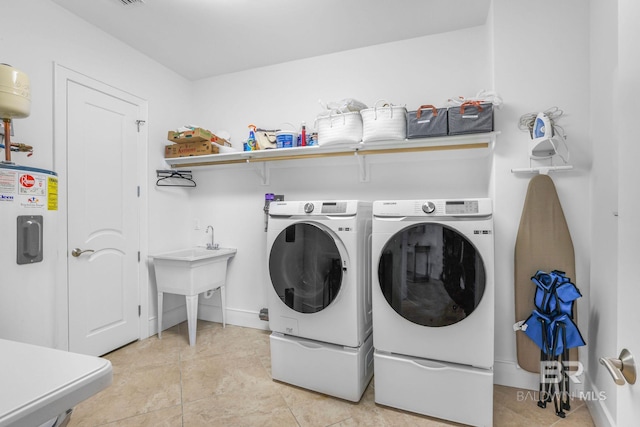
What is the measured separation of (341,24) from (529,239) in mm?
2129

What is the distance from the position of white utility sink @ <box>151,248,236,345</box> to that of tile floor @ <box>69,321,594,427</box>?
39 cm

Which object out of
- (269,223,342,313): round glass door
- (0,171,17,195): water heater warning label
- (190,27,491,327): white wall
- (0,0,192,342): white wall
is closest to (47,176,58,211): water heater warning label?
(0,171,17,195): water heater warning label

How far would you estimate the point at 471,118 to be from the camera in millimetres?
2025

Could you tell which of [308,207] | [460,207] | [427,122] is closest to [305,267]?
[308,207]

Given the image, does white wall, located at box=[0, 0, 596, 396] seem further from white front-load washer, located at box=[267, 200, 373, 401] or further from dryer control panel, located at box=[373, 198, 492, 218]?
white front-load washer, located at box=[267, 200, 373, 401]

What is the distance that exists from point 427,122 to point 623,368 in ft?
5.99

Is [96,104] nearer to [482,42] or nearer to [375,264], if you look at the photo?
[375,264]

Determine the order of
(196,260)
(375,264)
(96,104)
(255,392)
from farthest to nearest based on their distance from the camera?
(196,260) → (96,104) → (255,392) → (375,264)

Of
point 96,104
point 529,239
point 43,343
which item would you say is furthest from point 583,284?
point 96,104

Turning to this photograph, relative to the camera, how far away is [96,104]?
2.47 meters

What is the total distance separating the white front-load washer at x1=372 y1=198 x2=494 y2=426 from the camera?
167 cm

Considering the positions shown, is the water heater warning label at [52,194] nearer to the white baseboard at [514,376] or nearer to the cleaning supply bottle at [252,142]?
the cleaning supply bottle at [252,142]

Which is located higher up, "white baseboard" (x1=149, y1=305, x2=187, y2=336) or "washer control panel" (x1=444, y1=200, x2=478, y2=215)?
"washer control panel" (x1=444, y1=200, x2=478, y2=215)

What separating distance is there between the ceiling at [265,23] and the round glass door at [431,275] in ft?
5.59
